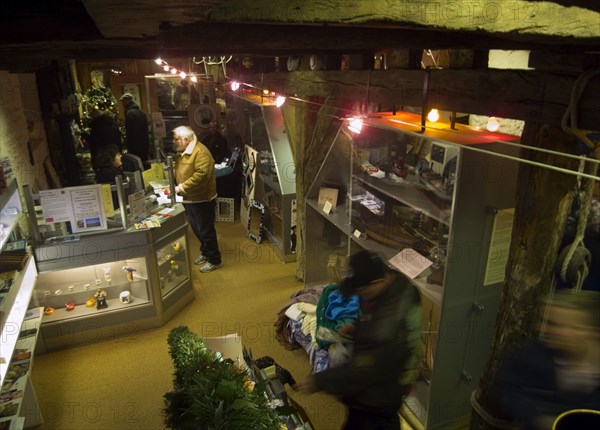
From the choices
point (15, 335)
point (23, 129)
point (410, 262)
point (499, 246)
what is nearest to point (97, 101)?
point (23, 129)

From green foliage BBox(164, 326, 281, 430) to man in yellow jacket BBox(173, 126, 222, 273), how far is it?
2985mm

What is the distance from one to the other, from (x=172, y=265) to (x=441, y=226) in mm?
3108

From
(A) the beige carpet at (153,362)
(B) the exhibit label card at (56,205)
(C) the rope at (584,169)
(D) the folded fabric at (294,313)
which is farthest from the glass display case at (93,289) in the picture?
(C) the rope at (584,169)

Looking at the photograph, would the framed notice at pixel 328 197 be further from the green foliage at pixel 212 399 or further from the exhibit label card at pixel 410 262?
the green foliage at pixel 212 399

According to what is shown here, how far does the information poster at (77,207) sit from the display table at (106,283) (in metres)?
0.12

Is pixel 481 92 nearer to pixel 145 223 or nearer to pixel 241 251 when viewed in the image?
pixel 145 223

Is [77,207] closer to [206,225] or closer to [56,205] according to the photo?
[56,205]

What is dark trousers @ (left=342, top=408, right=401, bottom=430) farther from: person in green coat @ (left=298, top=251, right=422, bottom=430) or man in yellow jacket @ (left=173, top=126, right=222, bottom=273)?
man in yellow jacket @ (left=173, top=126, right=222, bottom=273)

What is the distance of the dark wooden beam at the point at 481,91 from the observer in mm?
1824

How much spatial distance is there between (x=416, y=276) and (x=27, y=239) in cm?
348

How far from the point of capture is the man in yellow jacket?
17.8ft

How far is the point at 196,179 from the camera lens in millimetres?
5414

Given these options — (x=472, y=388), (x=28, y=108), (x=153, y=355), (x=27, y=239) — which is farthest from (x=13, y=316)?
(x=472, y=388)

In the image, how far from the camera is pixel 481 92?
88.9 inches
